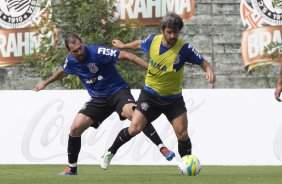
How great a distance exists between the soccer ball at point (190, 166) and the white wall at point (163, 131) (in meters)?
5.40

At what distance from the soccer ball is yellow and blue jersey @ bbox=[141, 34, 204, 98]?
89 cm

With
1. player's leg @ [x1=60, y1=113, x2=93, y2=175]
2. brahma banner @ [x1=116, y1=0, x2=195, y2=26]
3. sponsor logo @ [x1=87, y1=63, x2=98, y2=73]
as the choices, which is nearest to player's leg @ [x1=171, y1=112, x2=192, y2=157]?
player's leg @ [x1=60, y1=113, x2=93, y2=175]

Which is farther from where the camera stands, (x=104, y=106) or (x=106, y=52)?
(x=104, y=106)

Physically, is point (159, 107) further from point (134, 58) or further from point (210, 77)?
point (210, 77)

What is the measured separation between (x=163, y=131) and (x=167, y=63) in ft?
18.0

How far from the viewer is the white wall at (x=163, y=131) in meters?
19.0

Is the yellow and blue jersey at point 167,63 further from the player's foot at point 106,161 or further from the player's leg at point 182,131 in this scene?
the player's foot at point 106,161

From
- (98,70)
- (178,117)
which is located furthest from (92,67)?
(178,117)

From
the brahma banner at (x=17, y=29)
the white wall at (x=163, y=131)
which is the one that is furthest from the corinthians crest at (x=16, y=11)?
the white wall at (x=163, y=131)

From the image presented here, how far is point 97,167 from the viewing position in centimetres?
1784

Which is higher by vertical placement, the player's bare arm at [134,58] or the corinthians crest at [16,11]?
the player's bare arm at [134,58]

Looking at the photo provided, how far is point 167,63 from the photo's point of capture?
1377cm

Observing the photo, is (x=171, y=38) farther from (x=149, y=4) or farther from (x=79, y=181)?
(x=149, y=4)

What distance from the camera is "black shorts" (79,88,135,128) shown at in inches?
578
